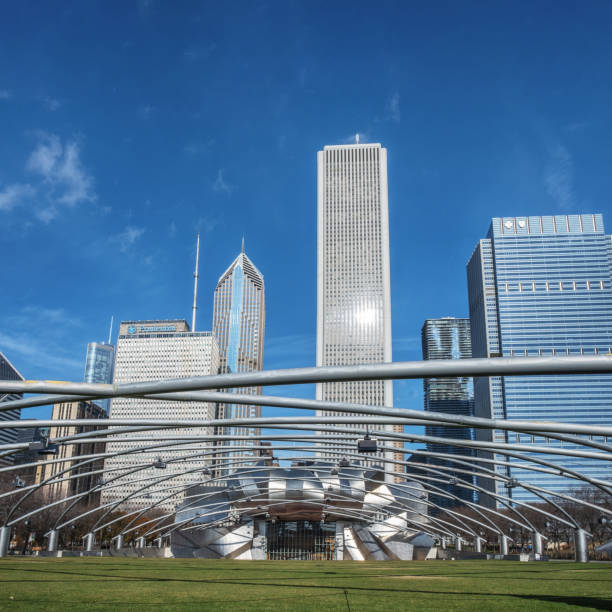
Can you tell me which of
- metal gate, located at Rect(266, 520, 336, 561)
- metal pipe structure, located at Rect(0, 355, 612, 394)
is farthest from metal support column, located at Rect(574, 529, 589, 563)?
metal gate, located at Rect(266, 520, 336, 561)

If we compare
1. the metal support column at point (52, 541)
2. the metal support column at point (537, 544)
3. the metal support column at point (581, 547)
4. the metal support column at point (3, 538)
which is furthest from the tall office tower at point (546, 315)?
the metal support column at point (3, 538)

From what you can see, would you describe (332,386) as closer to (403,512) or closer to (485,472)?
(403,512)

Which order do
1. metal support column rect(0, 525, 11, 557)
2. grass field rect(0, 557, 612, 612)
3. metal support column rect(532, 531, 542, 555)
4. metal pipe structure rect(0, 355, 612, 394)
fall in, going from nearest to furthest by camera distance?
metal pipe structure rect(0, 355, 612, 394) → grass field rect(0, 557, 612, 612) → metal support column rect(0, 525, 11, 557) → metal support column rect(532, 531, 542, 555)

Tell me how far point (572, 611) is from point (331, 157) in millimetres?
190942

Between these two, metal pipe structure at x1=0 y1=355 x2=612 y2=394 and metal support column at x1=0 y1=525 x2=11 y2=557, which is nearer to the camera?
metal pipe structure at x1=0 y1=355 x2=612 y2=394

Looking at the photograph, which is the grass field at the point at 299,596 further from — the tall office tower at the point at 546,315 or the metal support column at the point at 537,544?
the tall office tower at the point at 546,315

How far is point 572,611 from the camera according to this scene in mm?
9938

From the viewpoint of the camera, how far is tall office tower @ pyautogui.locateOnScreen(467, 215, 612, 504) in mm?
153375

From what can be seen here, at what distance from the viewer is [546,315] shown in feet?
545

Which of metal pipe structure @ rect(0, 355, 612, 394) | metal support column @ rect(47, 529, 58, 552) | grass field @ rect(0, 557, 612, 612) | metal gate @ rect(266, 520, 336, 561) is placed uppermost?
metal pipe structure @ rect(0, 355, 612, 394)

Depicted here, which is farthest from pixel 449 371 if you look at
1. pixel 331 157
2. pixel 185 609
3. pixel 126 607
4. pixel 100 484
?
pixel 331 157

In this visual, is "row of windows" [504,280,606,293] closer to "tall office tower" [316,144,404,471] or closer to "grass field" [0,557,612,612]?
"tall office tower" [316,144,404,471]

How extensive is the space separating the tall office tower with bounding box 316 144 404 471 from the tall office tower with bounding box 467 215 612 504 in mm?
31811

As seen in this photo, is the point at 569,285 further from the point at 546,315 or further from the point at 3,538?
the point at 3,538
